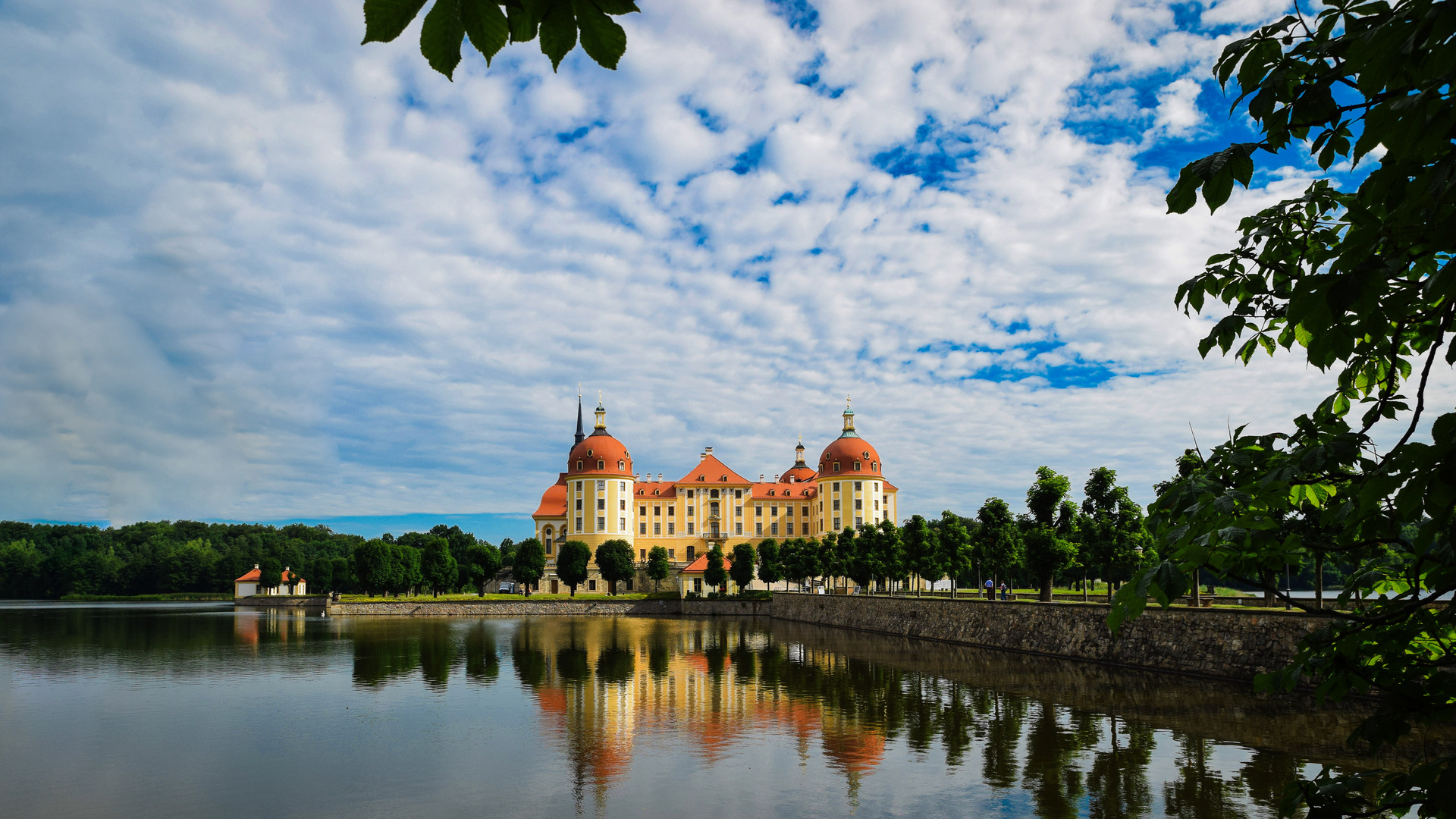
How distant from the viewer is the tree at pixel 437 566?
3233 inches

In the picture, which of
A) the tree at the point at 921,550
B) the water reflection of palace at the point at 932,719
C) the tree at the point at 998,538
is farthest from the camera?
the tree at the point at 921,550

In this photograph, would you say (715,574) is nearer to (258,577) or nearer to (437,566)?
(437,566)

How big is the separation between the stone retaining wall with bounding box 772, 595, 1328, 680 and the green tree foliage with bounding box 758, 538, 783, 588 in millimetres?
33588

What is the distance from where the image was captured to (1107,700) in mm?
21641

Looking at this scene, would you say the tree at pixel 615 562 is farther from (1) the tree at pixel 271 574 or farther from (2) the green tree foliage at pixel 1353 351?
(2) the green tree foliage at pixel 1353 351

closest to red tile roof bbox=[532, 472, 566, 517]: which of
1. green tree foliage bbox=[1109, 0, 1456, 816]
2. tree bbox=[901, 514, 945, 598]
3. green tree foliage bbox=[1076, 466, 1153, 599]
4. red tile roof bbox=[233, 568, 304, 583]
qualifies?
red tile roof bbox=[233, 568, 304, 583]

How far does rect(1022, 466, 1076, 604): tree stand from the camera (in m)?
39.3

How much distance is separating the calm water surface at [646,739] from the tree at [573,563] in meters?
48.0

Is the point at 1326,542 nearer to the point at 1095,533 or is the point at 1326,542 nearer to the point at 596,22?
the point at 596,22

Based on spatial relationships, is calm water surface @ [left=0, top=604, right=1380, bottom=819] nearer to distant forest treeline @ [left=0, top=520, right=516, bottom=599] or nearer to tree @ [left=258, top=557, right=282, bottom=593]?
tree @ [left=258, top=557, right=282, bottom=593]

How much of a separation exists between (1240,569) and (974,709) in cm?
2014

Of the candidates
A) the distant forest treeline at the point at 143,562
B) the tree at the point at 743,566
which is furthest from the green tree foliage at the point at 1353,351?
the distant forest treeline at the point at 143,562

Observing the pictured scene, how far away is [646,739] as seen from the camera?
1916 cm

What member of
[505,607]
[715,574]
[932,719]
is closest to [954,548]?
[932,719]
